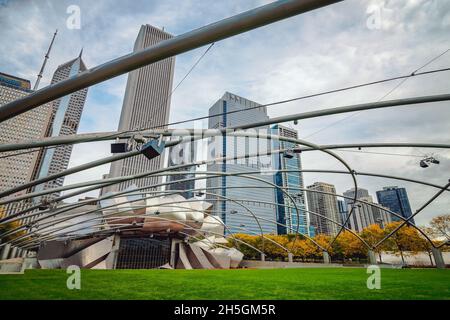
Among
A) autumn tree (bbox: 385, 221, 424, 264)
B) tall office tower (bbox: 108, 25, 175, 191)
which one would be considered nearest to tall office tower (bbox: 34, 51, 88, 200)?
tall office tower (bbox: 108, 25, 175, 191)

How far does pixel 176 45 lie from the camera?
559 centimetres

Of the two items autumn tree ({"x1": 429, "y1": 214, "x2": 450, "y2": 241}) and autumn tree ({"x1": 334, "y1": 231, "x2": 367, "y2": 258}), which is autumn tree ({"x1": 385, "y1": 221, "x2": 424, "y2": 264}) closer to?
autumn tree ({"x1": 429, "y1": 214, "x2": 450, "y2": 241})

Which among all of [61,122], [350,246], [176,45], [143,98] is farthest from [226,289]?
[143,98]

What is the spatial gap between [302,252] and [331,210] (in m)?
116

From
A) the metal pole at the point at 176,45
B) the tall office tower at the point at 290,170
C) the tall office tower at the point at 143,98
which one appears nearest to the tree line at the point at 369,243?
the tall office tower at the point at 290,170

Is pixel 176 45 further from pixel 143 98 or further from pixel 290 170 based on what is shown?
pixel 143 98

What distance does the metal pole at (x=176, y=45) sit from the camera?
16.3ft

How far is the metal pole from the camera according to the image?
4.97m

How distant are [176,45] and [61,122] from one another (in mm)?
37809

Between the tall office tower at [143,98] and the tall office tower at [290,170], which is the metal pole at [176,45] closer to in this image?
the tall office tower at [290,170]

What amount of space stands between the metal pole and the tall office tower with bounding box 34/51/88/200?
126cm
